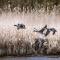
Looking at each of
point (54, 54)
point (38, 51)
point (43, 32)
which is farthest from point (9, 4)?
point (54, 54)

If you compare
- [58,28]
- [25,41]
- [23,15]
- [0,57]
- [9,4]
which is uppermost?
[9,4]

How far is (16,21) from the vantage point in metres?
2.39

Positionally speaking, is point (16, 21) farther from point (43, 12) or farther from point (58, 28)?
point (58, 28)

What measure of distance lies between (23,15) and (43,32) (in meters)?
0.36

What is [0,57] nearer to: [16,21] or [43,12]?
[16,21]

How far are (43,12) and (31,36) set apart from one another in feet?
1.21

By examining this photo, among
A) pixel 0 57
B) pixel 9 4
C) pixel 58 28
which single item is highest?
pixel 9 4

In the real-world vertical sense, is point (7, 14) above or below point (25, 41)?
above

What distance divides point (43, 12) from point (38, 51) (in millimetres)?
537

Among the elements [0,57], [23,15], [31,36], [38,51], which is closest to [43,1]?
[23,15]

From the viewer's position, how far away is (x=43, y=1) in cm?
239

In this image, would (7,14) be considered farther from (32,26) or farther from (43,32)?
(43,32)

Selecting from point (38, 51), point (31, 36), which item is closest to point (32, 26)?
point (31, 36)

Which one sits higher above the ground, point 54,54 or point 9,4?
point 9,4
